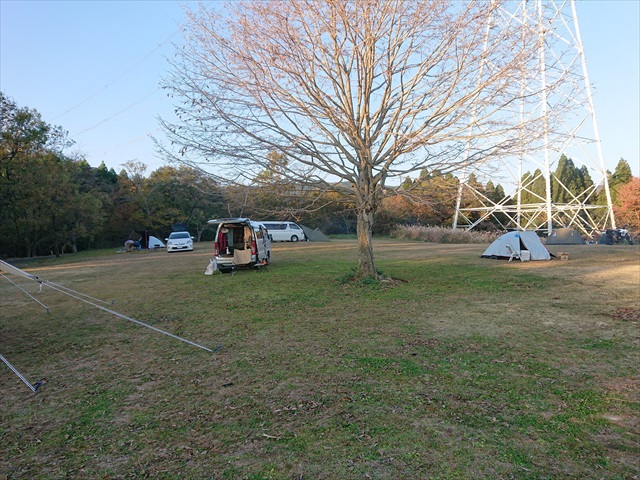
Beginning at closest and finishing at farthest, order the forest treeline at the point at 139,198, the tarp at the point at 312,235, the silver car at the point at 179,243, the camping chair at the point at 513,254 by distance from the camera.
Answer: the forest treeline at the point at 139,198 → the camping chair at the point at 513,254 → the silver car at the point at 179,243 → the tarp at the point at 312,235

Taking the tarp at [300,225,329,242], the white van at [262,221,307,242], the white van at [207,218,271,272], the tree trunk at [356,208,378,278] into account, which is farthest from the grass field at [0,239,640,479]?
the tarp at [300,225,329,242]

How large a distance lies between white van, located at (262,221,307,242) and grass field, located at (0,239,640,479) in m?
26.8

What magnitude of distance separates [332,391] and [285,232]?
31.6m

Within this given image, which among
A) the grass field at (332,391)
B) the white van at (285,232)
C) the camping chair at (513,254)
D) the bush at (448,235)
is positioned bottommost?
the grass field at (332,391)

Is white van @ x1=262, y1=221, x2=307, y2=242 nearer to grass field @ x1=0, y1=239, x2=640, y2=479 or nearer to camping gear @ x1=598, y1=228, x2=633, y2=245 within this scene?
camping gear @ x1=598, y1=228, x2=633, y2=245

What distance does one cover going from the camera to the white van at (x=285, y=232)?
34.9m

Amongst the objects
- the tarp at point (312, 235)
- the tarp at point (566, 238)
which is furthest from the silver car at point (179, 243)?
the tarp at point (566, 238)

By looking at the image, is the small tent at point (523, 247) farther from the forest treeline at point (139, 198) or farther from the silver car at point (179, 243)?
the silver car at point (179, 243)

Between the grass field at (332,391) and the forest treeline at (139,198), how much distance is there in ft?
9.09

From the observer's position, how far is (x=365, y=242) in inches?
391

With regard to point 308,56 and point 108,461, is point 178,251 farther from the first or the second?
point 108,461

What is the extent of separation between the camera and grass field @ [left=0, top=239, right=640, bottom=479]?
8.90 feet

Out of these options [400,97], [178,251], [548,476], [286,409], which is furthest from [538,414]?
[178,251]

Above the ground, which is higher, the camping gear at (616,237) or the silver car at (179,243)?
the silver car at (179,243)
